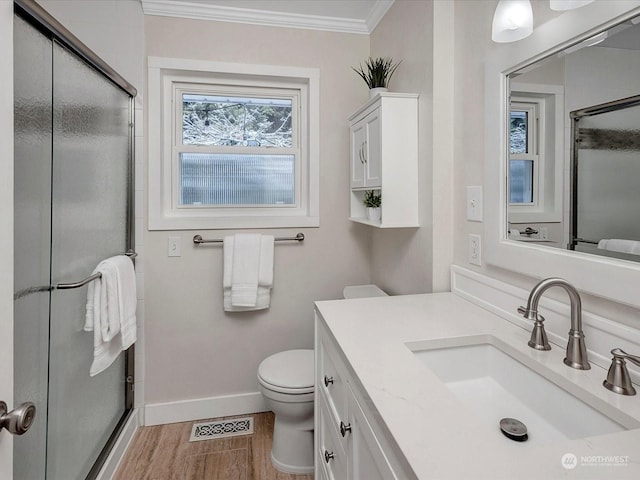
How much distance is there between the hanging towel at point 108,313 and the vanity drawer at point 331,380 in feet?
2.75

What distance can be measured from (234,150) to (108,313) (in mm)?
1194

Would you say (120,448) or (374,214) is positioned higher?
(374,214)

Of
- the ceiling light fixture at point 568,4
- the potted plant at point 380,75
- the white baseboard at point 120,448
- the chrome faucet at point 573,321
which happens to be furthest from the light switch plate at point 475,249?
the white baseboard at point 120,448

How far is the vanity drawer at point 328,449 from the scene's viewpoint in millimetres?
1030

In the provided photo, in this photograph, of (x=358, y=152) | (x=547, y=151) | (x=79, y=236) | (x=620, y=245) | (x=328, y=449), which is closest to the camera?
(x=620, y=245)

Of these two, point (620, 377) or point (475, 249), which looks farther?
point (475, 249)

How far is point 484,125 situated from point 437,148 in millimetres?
239

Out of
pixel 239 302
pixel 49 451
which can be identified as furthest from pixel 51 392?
pixel 239 302

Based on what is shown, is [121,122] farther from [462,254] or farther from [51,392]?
[462,254]

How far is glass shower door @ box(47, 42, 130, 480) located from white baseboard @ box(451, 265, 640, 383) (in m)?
1.48

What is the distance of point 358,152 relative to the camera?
6.48 ft

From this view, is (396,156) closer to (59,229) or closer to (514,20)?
(514,20)

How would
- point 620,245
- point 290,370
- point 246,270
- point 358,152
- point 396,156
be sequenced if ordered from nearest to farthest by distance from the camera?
point 620,245 → point 396,156 → point 290,370 → point 358,152 → point 246,270

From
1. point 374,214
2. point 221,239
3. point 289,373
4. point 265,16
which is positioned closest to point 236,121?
point 265,16
